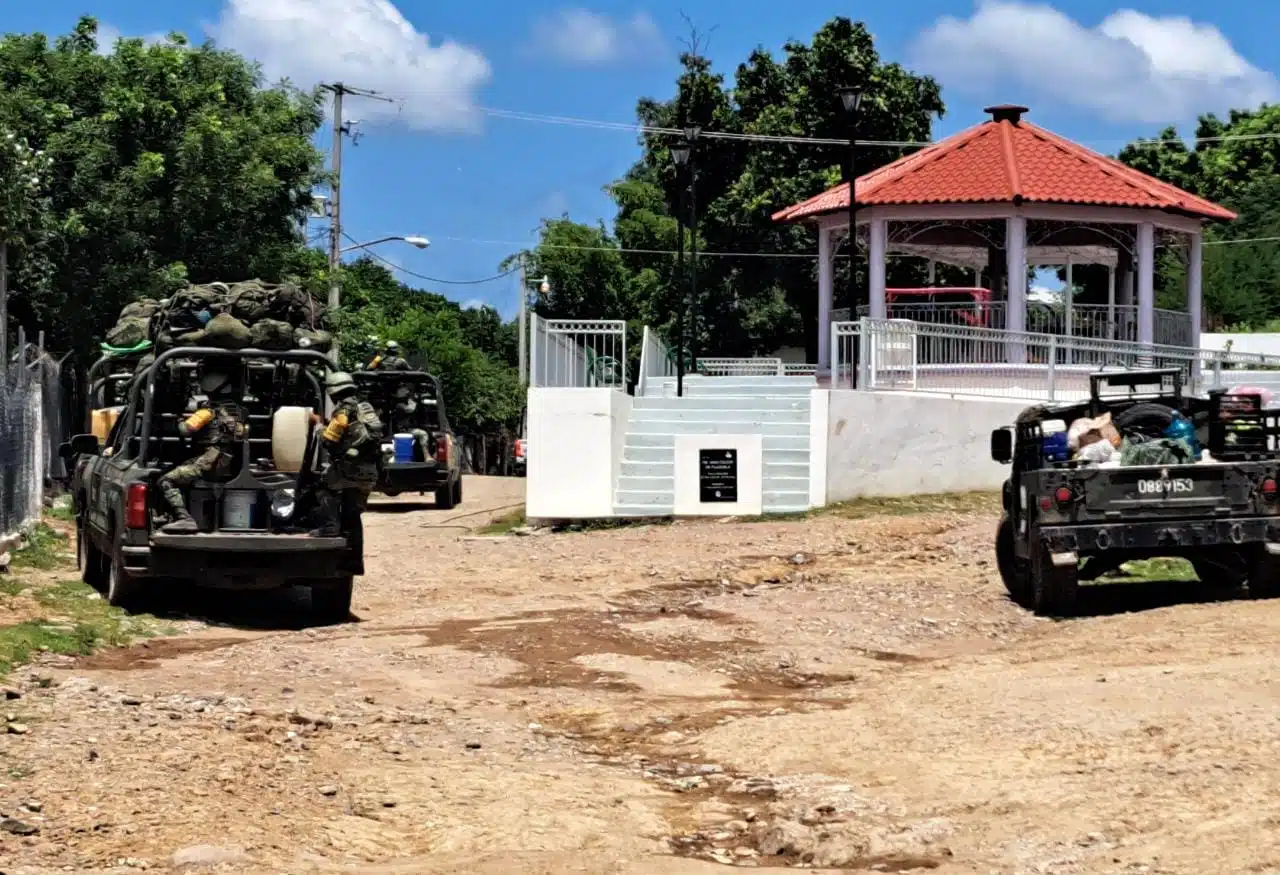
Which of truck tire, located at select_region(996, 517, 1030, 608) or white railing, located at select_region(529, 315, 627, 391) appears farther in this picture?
white railing, located at select_region(529, 315, 627, 391)

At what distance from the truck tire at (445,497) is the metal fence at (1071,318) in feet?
26.6

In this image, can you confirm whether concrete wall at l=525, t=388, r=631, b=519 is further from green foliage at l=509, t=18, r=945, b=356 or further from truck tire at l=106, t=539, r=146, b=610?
green foliage at l=509, t=18, r=945, b=356

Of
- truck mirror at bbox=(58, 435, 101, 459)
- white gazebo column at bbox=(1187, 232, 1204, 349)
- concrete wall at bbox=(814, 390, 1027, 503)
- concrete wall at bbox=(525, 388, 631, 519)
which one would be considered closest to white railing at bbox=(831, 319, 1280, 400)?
concrete wall at bbox=(814, 390, 1027, 503)

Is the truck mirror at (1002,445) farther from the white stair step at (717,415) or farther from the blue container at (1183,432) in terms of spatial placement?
the white stair step at (717,415)

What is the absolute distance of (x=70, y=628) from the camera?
12.7 meters

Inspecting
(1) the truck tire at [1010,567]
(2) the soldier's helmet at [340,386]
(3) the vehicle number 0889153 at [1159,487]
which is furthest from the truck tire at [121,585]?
(3) the vehicle number 0889153 at [1159,487]

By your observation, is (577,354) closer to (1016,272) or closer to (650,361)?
(650,361)

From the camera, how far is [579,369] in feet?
84.2

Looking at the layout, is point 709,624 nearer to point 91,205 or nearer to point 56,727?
point 56,727

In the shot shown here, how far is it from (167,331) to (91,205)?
1557cm

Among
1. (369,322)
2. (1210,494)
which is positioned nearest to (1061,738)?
(1210,494)

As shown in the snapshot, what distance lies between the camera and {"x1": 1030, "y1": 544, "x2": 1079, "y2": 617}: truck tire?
45.5 ft

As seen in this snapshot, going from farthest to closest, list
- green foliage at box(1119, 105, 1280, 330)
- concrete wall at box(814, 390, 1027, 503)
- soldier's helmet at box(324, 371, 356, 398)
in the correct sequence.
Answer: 1. green foliage at box(1119, 105, 1280, 330)
2. concrete wall at box(814, 390, 1027, 503)
3. soldier's helmet at box(324, 371, 356, 398)

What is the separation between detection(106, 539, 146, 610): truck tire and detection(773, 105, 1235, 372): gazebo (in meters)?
17.1
